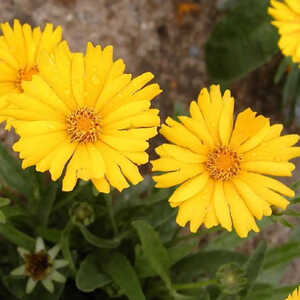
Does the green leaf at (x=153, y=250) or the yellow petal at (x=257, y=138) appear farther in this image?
the green leaf at (x=153, y=250)

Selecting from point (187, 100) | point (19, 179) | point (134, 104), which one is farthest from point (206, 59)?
point (134, 104)

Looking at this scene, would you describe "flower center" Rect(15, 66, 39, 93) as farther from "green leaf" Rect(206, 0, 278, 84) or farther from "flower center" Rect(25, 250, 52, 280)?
"green leaf" Rect(206, 0, 278, 84)

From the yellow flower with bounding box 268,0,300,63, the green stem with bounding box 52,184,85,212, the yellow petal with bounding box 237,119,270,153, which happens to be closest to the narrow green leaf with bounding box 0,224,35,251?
the green stem with bounding box 52,184,85,212

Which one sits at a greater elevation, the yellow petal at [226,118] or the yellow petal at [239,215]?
the yellow petal at [226,118]

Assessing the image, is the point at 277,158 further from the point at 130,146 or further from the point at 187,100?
the point at 187,100

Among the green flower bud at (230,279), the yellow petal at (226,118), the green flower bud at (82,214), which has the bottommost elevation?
the green flower bud at (230,279)

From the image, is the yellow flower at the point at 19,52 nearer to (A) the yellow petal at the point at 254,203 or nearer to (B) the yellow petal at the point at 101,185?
(B) the yellow petal at the point at 101,185

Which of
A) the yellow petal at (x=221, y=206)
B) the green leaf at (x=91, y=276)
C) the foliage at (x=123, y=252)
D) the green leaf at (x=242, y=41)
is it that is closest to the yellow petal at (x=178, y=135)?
the yellow petal at (x=221, y=206)
